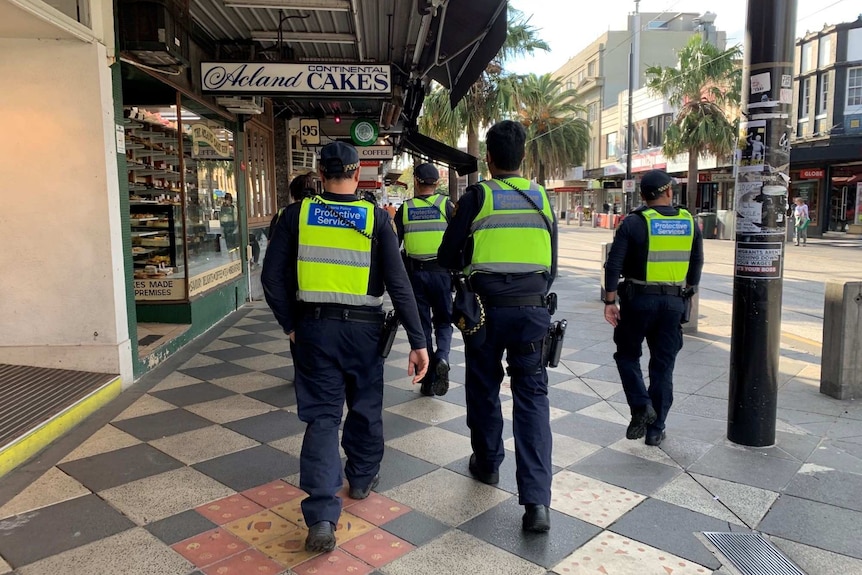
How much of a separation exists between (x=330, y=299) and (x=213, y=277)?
20.5 ft

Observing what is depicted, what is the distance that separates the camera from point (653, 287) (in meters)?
4.20

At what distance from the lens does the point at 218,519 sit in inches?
128

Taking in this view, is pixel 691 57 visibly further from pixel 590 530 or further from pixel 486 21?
pixel 590 530

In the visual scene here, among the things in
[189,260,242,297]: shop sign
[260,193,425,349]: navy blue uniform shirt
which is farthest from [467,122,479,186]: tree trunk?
[260,193,425,349]: navy blue uniform shirt

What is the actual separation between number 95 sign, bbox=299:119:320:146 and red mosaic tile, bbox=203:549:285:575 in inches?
431

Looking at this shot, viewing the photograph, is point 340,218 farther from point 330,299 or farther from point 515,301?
point 515,301

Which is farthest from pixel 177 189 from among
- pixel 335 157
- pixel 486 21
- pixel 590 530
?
pixel 590 530

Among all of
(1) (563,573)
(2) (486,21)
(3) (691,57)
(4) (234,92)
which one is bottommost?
(1) (563,573)

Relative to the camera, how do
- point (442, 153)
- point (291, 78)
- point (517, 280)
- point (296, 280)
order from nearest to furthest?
point (296, 280)
point (517, 280)
point (291, 78)
point (442, 153)

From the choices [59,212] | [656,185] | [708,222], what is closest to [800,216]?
[708,222]

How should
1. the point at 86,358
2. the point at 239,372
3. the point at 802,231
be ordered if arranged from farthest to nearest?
the point at 802,231, the point at 239,372, the point at 86,358

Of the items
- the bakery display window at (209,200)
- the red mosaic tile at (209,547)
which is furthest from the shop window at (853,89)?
the red mosaic tile at (209,547)

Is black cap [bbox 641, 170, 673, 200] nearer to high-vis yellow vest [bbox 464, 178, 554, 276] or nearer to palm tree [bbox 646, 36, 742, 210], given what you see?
high-vis yellow vest [bbox 464, 178, 554, 276]

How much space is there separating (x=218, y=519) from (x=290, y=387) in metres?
2.44
